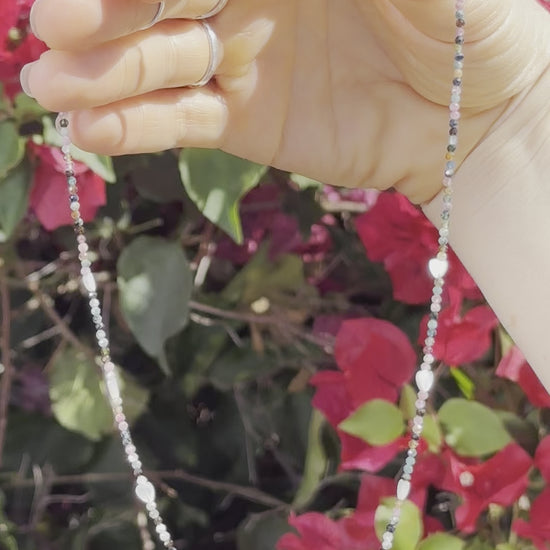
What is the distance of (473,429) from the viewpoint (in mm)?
508

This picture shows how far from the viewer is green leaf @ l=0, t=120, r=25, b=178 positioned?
51 centimetres

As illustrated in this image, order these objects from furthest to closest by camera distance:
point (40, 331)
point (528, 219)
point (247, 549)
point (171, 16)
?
point (40, 331)
point (247, 549)
point (528, 219)
point (171, 16)

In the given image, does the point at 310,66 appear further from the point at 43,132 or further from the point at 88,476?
the point at 88,476

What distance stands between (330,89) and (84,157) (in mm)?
160

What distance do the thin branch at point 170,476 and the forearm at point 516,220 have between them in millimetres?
284

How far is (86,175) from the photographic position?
0.54 m

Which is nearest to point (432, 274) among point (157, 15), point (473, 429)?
point (473, 429)

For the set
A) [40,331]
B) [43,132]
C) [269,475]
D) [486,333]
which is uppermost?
[43,132]

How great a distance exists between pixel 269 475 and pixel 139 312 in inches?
11.6

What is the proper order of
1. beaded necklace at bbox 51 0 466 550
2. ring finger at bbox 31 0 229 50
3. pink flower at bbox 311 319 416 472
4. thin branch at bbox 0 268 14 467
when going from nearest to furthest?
ring finger at bbox 31 0 229 50 → beaded necklace at bbox 51 0 466 550 → pink flower at bbox 311 319 416 472 → thin branch at bbox 0 268 14 467

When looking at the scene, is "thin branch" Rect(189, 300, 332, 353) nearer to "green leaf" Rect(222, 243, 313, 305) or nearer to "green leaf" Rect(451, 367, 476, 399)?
"green leaf" Rect(222, 243, 313, 305)

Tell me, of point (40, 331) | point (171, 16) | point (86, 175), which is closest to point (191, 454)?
point (40, 331)

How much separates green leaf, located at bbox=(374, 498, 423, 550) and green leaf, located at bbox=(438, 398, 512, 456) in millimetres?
57

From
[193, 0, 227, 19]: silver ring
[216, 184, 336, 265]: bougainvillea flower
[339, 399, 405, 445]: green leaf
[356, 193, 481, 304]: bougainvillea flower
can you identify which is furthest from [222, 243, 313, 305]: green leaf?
[193, 0, 227, 19]: silver ring
